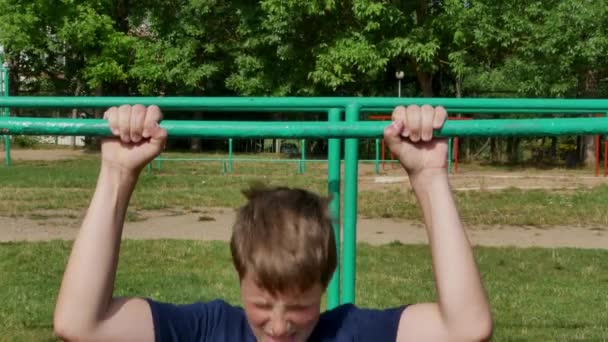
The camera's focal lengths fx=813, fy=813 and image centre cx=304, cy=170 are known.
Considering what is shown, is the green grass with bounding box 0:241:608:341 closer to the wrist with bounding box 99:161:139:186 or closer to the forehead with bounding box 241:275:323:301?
the wrist with bounding box 99:161:139:186

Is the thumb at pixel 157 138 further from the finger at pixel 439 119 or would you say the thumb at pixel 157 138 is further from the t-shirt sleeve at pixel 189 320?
the finger at pixel 439 119

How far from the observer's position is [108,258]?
1.42 metres

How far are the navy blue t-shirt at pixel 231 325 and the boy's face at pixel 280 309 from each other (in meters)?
0.11

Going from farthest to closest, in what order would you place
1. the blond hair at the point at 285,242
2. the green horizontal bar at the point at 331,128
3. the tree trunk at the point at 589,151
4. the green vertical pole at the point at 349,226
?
1. the tree trunk at the point at 589,151
2. the green vertical pole at the point at 349,226
3. the green horizontal bar at the point at 331,128
4. the blond hair at the point at 285,242

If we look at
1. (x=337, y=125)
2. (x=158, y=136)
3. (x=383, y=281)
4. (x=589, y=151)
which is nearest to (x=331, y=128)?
(x=337, y=125)

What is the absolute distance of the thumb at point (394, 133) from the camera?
1.51 meters

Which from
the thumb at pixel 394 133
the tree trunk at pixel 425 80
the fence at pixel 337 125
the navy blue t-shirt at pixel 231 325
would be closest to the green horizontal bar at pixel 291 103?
the fence at pixel 337 125

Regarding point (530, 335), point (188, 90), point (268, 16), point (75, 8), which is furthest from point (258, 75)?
point (530, 335)

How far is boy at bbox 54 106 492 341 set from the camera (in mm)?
1320

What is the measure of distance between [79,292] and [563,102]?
2834 millimetres

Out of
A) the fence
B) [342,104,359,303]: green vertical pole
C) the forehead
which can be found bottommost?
[342,104,359,303]: green vertical pole

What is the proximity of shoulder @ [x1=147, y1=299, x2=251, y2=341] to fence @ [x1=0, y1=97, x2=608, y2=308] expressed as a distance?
269 mm

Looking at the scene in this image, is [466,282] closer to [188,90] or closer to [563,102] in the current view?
[563,102]

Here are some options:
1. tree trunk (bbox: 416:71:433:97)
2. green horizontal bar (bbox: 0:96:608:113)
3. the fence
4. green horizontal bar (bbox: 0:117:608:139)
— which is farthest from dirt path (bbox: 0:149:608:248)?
tree trunk (bbox: 416:71:433:97)
